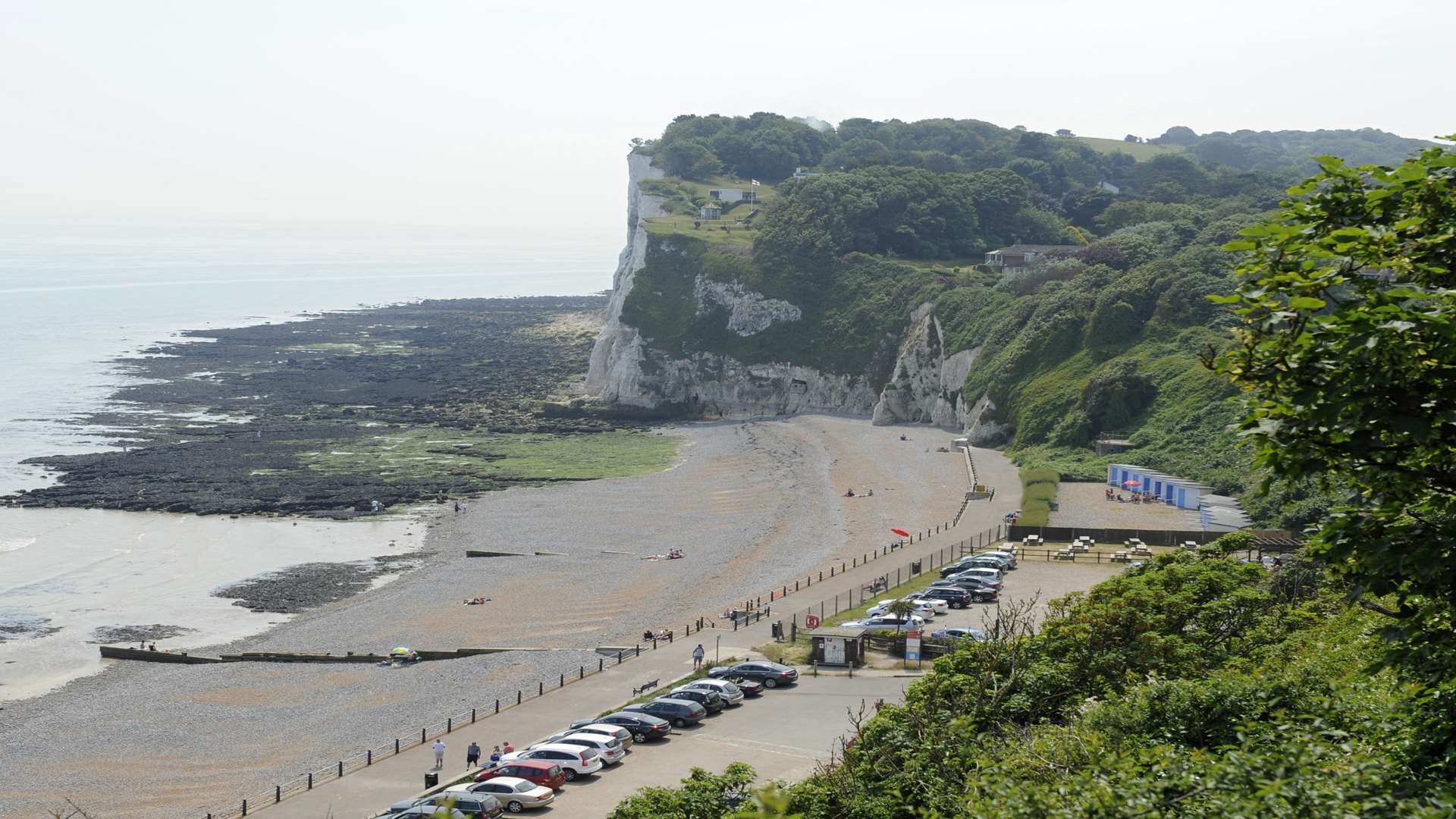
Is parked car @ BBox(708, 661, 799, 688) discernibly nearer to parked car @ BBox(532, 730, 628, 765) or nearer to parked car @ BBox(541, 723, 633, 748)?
parked car @ BBox(541, 723, 633, 748)

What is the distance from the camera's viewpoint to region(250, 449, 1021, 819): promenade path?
27766mm

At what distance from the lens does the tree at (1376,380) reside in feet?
35.1

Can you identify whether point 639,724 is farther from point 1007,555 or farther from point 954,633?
point 1007,555

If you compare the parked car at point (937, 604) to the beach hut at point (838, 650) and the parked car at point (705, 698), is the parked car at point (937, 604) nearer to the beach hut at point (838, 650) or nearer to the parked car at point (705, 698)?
the beach hut at point (838, 650)

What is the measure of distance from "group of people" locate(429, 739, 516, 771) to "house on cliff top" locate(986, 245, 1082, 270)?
84741 mm

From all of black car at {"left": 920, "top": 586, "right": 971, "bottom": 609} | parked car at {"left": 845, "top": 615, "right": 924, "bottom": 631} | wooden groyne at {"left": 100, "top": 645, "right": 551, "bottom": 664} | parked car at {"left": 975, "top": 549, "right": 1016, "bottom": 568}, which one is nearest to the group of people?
wooden groyne at {"left": 100, "top": 645, "right": 551, "bottom": 664}

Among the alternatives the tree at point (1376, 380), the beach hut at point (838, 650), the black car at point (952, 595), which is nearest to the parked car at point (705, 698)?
the beach hut at point (838, 650)

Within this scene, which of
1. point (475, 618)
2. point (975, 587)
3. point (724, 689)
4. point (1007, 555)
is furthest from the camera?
point (1007, 555)

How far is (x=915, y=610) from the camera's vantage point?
134 ft

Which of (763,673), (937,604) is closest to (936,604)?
(937,604)

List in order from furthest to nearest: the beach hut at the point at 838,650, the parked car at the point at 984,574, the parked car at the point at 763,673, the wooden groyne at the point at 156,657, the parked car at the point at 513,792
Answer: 1. the parked car at the point at 984,574
2. the wooden groyne at the point at 156,657
3. the beach hut at the point at 838,650
4. the parked car at the point at 763,673
5. the parked car at the point at 513,792

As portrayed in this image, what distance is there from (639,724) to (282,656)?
16596mm

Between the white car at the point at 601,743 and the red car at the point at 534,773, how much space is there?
1.23m

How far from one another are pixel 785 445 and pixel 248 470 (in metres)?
34.0
